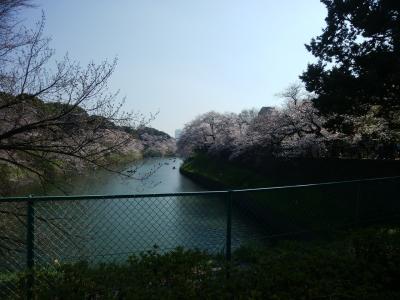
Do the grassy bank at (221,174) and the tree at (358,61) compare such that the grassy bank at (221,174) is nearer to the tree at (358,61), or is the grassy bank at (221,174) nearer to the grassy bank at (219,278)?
the tree at (358,61)

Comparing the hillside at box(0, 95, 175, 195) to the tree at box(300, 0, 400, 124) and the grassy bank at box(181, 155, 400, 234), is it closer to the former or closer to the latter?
the grassy bank at box(181, 155, 400, 234)

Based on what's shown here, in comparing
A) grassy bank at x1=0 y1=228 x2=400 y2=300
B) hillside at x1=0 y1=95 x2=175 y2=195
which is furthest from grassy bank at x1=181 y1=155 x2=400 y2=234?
hillside at x1=0 y1=95 x2=175 y2=195

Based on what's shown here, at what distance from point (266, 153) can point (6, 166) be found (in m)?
18.6

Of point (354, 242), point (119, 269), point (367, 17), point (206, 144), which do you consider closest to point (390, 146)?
point (367, 17)

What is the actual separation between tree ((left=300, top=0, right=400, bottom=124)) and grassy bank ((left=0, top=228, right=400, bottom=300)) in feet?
28.2

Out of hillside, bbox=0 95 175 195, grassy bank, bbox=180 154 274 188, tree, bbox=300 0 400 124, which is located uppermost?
tree, bbox=300 0 400 124

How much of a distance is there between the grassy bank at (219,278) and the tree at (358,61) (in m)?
8.59

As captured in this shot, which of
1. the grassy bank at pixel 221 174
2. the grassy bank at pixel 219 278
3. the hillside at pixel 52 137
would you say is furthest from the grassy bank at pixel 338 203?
the grassy bank at pixel 221 174

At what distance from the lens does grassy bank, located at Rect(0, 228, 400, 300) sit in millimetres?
2633

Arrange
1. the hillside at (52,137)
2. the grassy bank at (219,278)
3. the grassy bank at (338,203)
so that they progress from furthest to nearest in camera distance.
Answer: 1. the hillside at (52,137)
2. the grassy bank at (338,203)
3. the grassy bank at (219,278)

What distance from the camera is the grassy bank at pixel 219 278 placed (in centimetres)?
263

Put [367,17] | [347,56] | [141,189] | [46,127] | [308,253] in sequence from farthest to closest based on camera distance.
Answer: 1. [347,56]
2. [367,17]
3. [141,189]
4. [46,127]
5. [308,253]

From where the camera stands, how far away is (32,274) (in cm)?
276

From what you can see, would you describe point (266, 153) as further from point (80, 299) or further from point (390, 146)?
point (80, 299)
